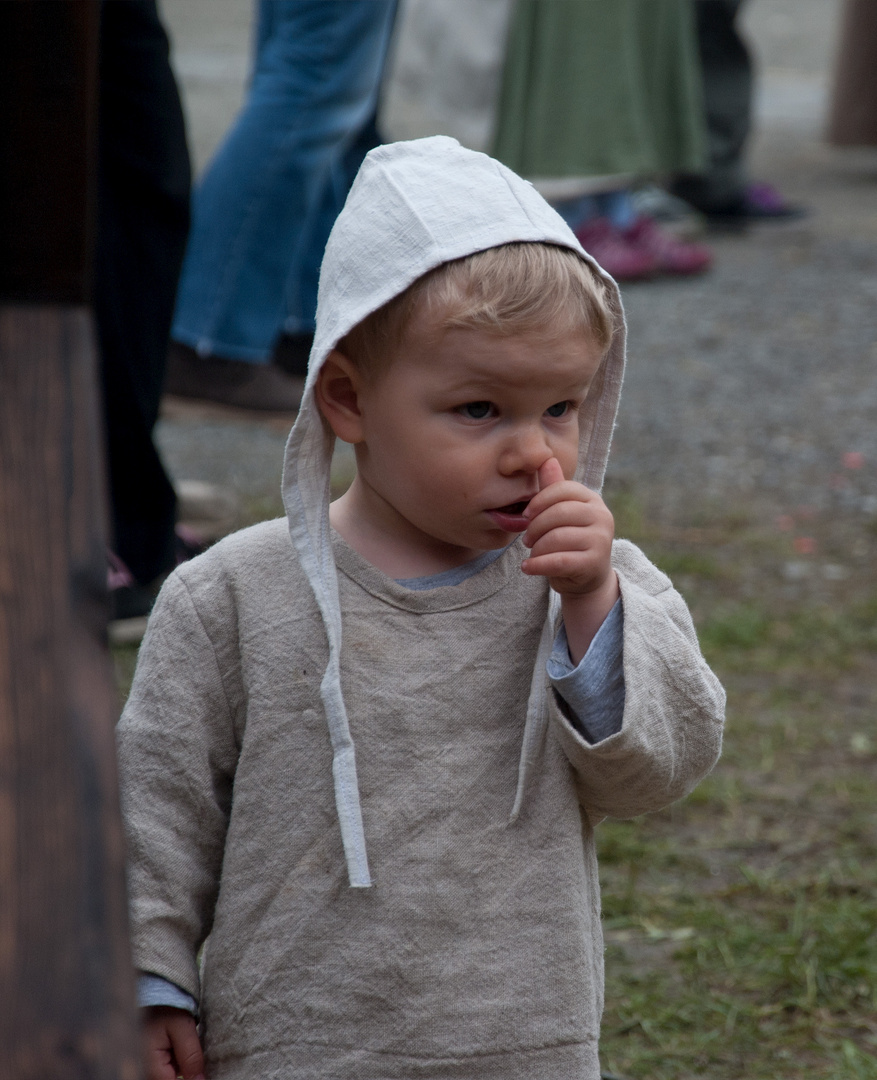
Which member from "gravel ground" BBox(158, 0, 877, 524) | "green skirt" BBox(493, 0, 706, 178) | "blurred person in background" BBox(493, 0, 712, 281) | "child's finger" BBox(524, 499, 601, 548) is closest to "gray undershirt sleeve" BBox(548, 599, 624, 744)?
"child's finger" BBox(524, 499, 601, 548)

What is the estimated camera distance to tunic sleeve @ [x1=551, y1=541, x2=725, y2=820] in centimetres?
148

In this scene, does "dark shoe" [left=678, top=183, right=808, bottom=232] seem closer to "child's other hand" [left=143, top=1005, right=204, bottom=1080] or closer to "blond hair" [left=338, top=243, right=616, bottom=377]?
"blond hair" [left=338, top=243, right=616, bottom=377]

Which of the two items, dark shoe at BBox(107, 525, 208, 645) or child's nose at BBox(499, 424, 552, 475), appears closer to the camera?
child's nose at BBox(499, 424, 552, 475)

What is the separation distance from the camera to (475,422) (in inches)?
60.0

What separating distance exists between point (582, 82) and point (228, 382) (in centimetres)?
283

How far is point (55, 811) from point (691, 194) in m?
7.86

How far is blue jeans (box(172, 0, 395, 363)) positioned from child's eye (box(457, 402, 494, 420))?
9.68ft

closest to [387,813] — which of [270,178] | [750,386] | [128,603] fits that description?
[128,603]

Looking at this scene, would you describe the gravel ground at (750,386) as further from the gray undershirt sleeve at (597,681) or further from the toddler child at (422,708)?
the gray undershirt sleeve at (597,681)

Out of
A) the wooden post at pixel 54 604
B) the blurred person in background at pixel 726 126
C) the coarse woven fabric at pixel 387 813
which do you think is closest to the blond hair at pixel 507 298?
the coarse woven fabric at pixel 387 813

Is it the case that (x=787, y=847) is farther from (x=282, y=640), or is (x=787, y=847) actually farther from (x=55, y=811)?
(x=55, y=811)

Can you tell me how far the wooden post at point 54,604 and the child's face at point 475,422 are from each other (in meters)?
0.50

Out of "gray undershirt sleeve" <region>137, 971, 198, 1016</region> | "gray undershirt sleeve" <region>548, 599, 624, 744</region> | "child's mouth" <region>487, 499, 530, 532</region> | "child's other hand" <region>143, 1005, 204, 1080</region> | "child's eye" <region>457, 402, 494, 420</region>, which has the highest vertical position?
"child's eye" <region>457, 402, 494, 420</region>

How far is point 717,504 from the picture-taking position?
4.42 m
